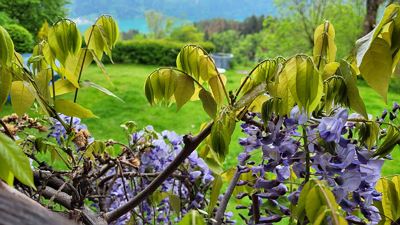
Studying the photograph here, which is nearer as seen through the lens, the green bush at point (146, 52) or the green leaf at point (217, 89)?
the green leaf at point (217, 89)

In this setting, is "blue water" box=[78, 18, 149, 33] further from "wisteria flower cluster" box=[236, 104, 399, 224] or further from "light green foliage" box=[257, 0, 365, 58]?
"wisteria flower cluster" box=[236, 104, 399, 224]

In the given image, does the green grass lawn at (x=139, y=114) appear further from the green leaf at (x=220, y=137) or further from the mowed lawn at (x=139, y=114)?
the green leaf at (x=220, y=137)

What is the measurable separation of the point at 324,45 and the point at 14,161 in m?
0.38

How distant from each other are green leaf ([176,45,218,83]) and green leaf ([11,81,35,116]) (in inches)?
7.1

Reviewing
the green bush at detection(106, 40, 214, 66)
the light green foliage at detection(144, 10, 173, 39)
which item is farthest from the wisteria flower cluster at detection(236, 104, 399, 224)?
the light green foliage at detection(144, 10, 173, 39)

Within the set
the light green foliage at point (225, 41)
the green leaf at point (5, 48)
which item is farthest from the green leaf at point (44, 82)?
the light green foliage at point (225, 41)

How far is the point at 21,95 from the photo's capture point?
1.85 feet

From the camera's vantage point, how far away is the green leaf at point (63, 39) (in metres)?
0.57

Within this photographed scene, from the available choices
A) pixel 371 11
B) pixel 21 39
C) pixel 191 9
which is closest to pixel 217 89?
pixel 21 39

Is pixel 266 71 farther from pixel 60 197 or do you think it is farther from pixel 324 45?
pixel 60 197

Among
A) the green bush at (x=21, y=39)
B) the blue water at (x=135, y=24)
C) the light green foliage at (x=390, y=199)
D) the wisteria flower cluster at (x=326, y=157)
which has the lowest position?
the blue water at (x=135, y=24)

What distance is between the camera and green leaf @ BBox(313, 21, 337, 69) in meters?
0.55

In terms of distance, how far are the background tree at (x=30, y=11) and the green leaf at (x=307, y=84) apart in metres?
9.54

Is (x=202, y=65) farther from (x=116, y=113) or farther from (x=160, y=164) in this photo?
(x=116, y=113)
